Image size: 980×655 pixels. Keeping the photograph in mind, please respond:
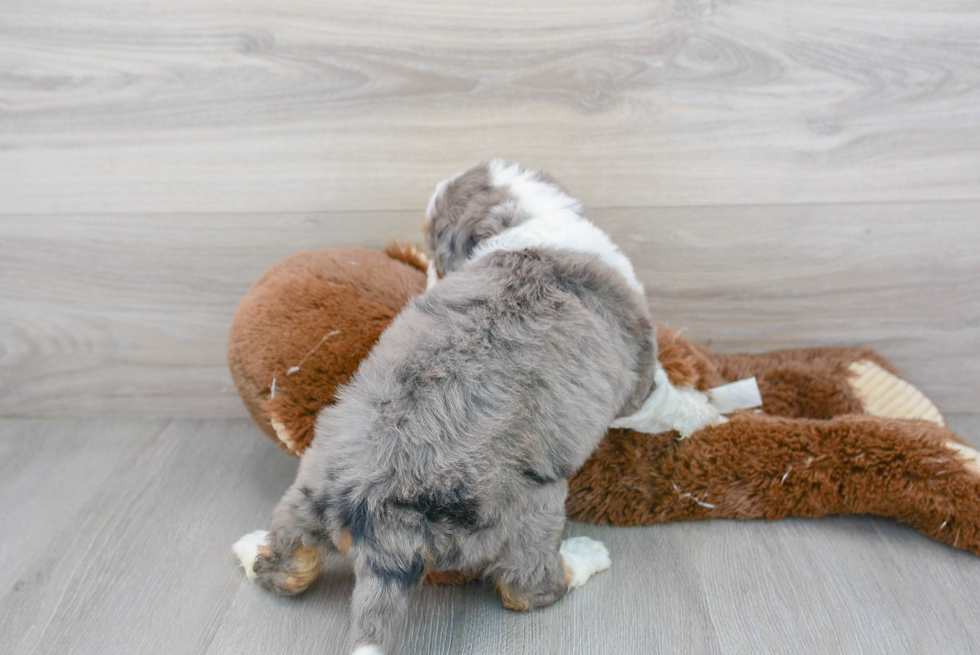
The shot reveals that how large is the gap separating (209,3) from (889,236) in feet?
7.28

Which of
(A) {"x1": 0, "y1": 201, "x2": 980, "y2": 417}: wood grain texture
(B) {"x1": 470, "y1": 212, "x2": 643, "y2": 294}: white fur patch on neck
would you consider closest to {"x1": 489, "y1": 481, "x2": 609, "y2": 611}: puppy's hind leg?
(B) {"x1": 470, "y1": 212, "x2": 643, "y2": 294}: white fur patch on neck

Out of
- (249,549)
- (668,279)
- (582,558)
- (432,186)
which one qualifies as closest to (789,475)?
(582,558)

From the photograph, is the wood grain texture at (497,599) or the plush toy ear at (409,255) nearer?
the wood grain texture at (497,599)

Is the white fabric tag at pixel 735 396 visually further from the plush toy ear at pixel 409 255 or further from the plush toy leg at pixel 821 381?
the plush toy ear at pixel 409 255

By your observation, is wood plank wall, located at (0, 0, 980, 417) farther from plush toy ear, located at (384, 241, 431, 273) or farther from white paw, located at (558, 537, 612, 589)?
white paw, located at (558, 537, 612, 589)

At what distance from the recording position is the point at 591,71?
1974 millimetres

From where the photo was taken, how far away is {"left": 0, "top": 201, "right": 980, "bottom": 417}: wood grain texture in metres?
2.11

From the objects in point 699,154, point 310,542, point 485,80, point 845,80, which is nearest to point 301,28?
point 485,80

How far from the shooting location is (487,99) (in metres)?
2.01

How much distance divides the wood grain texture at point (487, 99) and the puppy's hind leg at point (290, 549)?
1067 millimetres

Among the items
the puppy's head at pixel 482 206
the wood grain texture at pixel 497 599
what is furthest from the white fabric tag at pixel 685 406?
the puppy's head at pixel 482 206

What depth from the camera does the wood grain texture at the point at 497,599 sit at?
4.91 ft

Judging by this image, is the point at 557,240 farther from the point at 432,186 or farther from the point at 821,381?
the point at 821,381

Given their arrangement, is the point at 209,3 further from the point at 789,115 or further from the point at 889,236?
the point at 889,236
